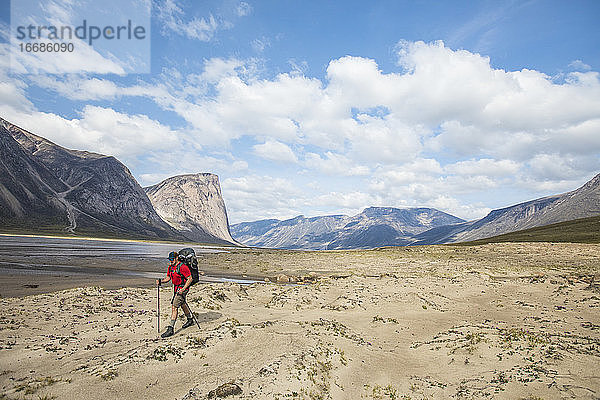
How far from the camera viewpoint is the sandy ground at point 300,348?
30.9 feet

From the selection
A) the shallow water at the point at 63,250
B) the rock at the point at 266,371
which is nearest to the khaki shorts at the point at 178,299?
the rock at the point at 266,371

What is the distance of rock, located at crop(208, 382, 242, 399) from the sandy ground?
10 centimetres

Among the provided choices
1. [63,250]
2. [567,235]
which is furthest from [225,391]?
[567,235]

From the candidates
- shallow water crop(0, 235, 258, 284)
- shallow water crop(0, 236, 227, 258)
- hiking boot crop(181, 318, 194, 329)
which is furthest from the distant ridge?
shallow water crop(0, 236, 227, 258)

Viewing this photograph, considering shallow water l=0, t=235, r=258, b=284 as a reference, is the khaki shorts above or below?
above

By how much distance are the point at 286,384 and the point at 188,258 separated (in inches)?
298

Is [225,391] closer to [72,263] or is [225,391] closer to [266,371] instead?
[266,371]

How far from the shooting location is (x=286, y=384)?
9344mm

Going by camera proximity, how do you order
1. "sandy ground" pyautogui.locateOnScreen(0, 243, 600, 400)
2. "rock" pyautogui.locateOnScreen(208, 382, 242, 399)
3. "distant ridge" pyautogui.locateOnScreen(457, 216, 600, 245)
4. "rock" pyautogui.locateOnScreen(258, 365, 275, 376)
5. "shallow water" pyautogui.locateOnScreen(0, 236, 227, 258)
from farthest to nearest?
1. "distant ridge" pyautogui.locateOnScreen(457, 216, 600, 245)
2. "shallow water" pyautogui.locateOnScreen(0, 236, 227, 258)
3. "rock" pyautogui.locateOnScreen(258, 365, 275, 376)
4. "sandy ground" pyautogui.locateOnScreen(0, 243, 600, 400)
5. "rock" pyautogui.locateOnScreen(208, 382, 242, 399)

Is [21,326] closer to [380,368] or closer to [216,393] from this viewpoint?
[216,393]

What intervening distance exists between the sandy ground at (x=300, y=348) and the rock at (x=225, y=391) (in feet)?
0.32

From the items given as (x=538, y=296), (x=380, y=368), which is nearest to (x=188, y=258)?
(x=380, y=368)

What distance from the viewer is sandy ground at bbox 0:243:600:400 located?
941 centimetres

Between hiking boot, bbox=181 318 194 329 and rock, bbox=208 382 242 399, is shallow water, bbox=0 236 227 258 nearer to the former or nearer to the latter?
hiking boot, bbox=181 318 194 329
